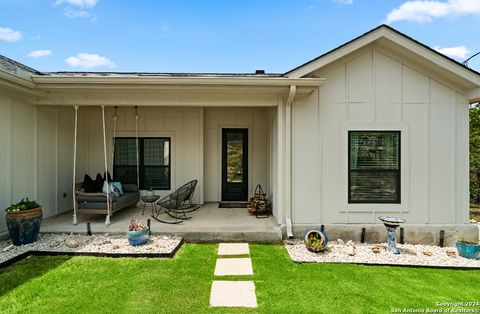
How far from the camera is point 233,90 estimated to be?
4.88m

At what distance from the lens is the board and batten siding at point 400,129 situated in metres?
4.96

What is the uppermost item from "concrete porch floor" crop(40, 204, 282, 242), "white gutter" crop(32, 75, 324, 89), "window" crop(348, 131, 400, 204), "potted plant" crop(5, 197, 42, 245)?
"white gutter" crop(32, 75, 324, 89)

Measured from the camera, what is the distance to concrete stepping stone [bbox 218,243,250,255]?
434 centimetres

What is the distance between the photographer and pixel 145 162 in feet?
24.2

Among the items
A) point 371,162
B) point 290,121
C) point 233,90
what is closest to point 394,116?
point 371,162

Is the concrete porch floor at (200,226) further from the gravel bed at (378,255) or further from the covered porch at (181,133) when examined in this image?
the gravel bed at (378,255)

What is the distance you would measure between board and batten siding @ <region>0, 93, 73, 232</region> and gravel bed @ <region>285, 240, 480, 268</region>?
518 cm

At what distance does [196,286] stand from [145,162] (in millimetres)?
4838

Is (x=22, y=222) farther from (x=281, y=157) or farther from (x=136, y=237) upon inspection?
(x=281, y=157)

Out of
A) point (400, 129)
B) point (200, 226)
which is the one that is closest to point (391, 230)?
point (400, 129)

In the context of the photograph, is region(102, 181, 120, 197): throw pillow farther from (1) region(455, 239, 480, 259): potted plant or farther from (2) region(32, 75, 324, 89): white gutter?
(1) region(455, 239, 480, 259): potted plant

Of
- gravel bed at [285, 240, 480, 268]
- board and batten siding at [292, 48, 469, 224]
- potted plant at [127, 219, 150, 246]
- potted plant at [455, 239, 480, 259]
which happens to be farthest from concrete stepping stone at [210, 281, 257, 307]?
potted plant at [455, 239, 480, 259]

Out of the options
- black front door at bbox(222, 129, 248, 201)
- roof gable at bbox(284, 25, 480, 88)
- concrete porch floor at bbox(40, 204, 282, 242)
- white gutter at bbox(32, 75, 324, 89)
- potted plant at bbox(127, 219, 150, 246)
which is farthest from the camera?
black front door at bbox(222, 129, 248, 201)

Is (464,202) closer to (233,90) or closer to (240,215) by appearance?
(240,215)
